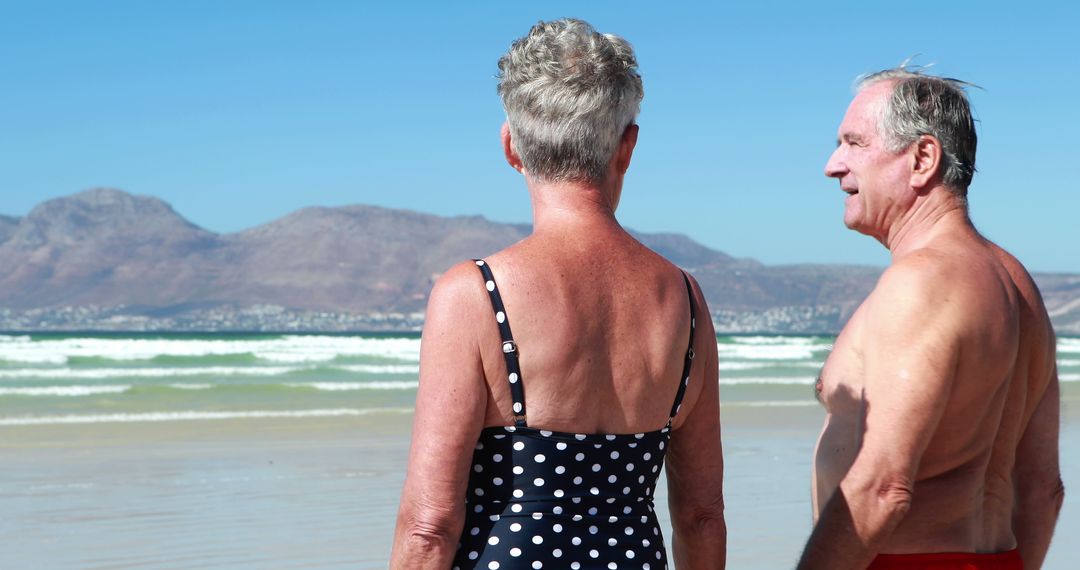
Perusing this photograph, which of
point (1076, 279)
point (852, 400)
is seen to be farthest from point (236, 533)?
point (1076, 279)

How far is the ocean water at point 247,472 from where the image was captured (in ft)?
21.7

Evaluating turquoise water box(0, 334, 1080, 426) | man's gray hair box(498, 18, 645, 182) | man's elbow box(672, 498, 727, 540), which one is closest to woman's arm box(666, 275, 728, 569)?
man's elbow box(672, 498, 727, 540)

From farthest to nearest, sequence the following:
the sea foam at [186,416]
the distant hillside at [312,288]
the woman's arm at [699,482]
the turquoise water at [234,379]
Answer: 1. the distant hillside at [312,288]
2. the turquoise water at [234,379]
3. the sea foam at [186,416]
4. the woman's arm at [699,482]

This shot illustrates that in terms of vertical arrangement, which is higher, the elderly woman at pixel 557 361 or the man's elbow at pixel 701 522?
the elderly woman at pixel 557 361

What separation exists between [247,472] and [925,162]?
25.6 ft

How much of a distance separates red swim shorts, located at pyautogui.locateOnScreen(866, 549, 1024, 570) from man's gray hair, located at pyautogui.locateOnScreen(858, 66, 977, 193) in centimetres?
69

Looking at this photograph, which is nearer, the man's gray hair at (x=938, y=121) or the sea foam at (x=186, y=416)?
the man's gray hair at (x=938, y=121)

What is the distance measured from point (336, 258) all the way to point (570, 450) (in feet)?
621

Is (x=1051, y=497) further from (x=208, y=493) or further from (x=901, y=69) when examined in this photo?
(x=208, y=493)

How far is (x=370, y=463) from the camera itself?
10.0 m

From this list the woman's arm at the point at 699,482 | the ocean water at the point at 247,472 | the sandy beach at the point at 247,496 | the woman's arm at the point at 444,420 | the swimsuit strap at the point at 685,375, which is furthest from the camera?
the ocean water at the point at 247,472

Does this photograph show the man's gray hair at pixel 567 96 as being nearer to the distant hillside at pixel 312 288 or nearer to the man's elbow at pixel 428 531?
the man's elbow at pixel 428 531

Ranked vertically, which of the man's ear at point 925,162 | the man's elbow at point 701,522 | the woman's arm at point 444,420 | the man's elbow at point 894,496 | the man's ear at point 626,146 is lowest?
the man's elbow at point 701,522

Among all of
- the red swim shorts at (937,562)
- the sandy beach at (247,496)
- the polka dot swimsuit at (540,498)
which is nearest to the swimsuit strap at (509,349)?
the polka dot swimsuit at (540,498)
